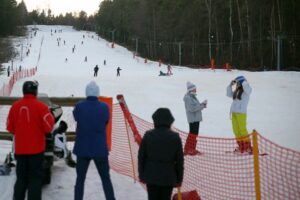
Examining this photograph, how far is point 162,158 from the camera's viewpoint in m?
4.64

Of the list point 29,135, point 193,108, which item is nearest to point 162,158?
point 29,135

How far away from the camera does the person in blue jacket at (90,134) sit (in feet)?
17.8

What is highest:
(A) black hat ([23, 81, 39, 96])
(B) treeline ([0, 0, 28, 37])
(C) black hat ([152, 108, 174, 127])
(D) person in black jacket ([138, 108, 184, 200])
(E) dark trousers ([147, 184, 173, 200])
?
(B) treeline ([0, 0, 28, 37])

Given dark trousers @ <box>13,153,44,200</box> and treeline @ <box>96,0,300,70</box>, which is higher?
treeline @ <box>96,0,300,70</box>

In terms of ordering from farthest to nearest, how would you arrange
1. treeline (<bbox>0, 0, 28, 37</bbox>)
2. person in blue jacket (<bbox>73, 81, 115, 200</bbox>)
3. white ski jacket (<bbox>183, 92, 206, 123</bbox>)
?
treeline (<bbox>0, 0, 28, 37</bbox>)
white ski jacket (<bbox>183, 92, 206, 123</bbox>)
person in blue jacket (<bbox>73, 81, 115, 200</bbox>)

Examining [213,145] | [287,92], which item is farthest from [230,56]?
[213,145]

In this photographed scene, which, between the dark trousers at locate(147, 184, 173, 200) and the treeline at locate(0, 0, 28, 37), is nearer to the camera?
the dark trousers at locate(147, 184, 173, 200)

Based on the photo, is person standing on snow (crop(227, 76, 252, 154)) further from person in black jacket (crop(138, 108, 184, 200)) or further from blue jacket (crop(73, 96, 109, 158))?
person in black jacket (crop(138, 108, 184, 200))

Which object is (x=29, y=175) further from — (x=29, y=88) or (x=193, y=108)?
(x=193, y=108)

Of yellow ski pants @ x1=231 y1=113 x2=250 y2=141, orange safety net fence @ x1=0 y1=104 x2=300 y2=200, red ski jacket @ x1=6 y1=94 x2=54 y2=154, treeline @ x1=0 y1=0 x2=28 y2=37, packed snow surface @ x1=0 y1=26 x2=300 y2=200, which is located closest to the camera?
red ski jacket @ x1=6 y1=94 x2=54 y2=154

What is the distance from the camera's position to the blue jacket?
5.43 m

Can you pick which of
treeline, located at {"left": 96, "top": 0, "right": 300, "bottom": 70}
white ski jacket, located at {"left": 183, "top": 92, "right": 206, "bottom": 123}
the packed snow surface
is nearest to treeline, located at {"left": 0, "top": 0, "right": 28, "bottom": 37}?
treeline, located at {"left": 96, "top": 0, "right": 300, "bottom": 70}

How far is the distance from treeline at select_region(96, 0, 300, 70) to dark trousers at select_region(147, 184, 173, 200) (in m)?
37.0

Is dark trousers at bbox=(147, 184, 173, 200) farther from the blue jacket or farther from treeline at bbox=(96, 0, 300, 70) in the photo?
treeline at bbox=(96, 0, 300, 70)
